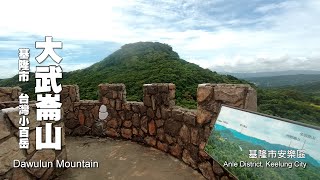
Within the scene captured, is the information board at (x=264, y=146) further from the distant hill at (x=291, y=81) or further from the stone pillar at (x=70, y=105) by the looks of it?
the distant hill at (x=291, y=81)

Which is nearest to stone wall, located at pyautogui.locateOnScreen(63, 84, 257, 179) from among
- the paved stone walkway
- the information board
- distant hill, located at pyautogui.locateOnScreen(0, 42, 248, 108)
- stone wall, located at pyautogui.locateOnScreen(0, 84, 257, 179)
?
stone wall, located at pyautogui.locateOnScreen(0, 84, 257, 179)

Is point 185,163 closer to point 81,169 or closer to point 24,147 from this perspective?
point 81,169

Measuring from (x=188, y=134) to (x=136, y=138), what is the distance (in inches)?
85.0

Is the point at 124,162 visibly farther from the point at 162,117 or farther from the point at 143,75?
the point at 143,75

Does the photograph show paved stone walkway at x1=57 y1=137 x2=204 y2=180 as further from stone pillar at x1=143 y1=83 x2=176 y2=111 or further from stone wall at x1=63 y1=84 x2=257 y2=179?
stone pillar at x1=143 y1=83 x2=176 y2=111

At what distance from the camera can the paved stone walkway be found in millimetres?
4942

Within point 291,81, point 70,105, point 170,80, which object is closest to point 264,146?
point 70,105

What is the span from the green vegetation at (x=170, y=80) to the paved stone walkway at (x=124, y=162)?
2.43 meters

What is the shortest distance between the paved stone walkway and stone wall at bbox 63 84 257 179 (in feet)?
0.70

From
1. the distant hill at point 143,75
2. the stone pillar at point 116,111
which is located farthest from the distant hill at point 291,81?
the stone pillar at point 116,111

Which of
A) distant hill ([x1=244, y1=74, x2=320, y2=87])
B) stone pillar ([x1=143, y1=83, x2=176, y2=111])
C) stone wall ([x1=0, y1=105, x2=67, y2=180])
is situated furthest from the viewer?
distant hill ([x1=244, y1=74, x2=320, y2=87])

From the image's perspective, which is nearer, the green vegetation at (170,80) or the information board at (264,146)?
the information board at (264,146)

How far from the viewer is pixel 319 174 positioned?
2229 millimetres

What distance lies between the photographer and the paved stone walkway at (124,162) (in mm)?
4942
